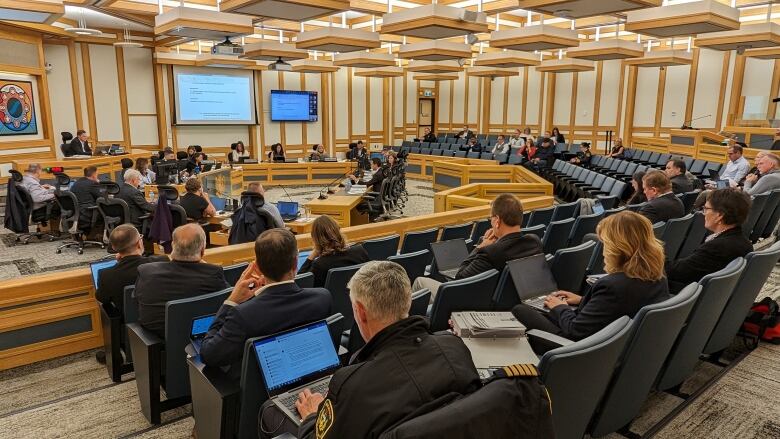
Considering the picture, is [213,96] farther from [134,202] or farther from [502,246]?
[502,246]

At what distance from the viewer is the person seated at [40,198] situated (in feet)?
24.8

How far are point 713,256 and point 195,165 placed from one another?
9.79 m

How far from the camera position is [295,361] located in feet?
6.95

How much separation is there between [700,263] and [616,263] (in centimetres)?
122

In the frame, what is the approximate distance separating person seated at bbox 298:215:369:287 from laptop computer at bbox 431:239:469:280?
2.77ft

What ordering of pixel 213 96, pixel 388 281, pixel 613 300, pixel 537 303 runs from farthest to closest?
→ pixel 213 96, pixel 537 303, pixel 613 300, pixel 388 281

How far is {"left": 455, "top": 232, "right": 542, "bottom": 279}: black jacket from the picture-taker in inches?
130

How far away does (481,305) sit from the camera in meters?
2.96

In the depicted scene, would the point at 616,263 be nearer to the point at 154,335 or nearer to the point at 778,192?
the point at 154,335

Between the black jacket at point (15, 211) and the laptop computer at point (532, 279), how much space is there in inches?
299

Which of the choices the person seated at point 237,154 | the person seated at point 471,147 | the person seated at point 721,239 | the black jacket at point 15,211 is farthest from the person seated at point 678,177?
the person seated at point 237,154

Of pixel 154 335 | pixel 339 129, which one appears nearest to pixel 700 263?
pixel 154 335

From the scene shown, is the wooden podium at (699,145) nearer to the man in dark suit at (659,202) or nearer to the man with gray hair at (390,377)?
the man in dark suit at (659,202)

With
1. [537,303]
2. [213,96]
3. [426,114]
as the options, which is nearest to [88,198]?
[537,303]
